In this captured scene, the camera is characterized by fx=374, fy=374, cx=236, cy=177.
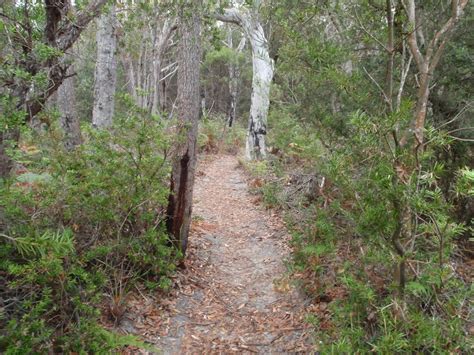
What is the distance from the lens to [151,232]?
4.46 m

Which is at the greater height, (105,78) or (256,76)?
(256,76)

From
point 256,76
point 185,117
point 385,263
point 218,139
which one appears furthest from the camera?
point 218,139

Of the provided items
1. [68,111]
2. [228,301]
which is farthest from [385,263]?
[68,111]

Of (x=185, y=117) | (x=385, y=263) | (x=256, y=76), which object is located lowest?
(x=385, y=263)

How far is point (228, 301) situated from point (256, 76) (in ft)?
27.8

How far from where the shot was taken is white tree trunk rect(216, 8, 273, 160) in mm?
11570

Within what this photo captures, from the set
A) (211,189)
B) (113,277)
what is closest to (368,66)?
(113,277)

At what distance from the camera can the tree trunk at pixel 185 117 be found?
4816 mm

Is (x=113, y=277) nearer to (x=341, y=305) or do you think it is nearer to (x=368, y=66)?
(x=341, y=305)

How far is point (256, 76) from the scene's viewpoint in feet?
38.7

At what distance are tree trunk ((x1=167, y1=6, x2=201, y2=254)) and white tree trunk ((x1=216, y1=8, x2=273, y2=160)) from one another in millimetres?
6514

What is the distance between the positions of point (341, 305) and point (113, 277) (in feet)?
8.15

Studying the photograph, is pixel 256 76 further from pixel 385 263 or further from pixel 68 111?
pixel 385 263

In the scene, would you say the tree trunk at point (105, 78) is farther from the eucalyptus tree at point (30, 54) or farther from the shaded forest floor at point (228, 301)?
the eucalyptus tree at point (30, 54)
